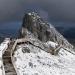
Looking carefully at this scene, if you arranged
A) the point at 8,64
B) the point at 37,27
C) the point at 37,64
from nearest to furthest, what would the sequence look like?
A: 1. the point at 8,64
2. the point at 37,64
3. the point at 37,27

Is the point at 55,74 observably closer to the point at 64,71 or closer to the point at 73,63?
the point at 64,71

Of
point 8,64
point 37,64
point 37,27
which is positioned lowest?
point 37,64

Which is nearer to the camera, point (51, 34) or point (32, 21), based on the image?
point (51, 34)

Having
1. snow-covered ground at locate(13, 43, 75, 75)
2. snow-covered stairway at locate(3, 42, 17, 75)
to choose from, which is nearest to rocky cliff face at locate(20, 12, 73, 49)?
snow-covered ground at locate(13, 43, 75, 75)

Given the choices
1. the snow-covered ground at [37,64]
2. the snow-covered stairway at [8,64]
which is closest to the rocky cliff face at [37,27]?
the snow-covered ground at [37,64]

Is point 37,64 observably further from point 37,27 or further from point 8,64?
point 37,27

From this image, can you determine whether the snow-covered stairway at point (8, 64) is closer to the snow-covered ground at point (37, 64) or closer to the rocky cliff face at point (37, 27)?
the snow-covered ground at point (37, 64)

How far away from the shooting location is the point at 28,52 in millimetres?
60875

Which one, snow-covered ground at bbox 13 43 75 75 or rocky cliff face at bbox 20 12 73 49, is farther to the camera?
rocky cliff face at bbox 20 12 73 49

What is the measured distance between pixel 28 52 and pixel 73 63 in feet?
27.8

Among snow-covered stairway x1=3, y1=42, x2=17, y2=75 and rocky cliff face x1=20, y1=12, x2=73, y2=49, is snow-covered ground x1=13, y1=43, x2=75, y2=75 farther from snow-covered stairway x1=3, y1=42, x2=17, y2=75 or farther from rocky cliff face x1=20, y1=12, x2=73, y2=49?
rocky cliff face x1=20, y1=12, x2=73, y2=49

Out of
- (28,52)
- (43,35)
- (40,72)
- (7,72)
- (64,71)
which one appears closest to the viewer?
(7,72)

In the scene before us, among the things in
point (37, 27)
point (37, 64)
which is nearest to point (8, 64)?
point (37, 64)

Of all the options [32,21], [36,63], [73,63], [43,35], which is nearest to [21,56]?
[36,63]
